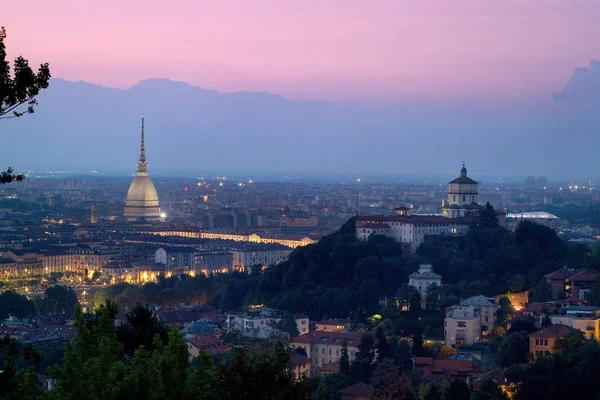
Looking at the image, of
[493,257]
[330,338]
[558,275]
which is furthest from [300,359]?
[493,257]

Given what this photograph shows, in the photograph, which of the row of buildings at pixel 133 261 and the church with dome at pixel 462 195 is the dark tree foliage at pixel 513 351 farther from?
the row of buildings at pixel 133 261

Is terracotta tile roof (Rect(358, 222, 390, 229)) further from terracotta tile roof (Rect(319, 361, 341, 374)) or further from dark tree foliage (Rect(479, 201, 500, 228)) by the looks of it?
terracotta tile roof (Rect(319, 361, 341, 374))

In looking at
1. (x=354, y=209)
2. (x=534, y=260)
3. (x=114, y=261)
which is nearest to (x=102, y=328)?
(x=534, y=260)

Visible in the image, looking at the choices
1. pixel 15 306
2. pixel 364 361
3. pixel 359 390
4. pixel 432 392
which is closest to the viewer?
pixel 432 392

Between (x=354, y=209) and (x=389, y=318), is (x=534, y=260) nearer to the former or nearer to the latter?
(x=389, y=318)

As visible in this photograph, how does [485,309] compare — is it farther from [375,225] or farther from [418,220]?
Answer: [418,220]

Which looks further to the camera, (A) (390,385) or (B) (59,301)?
(B) (59,301)
